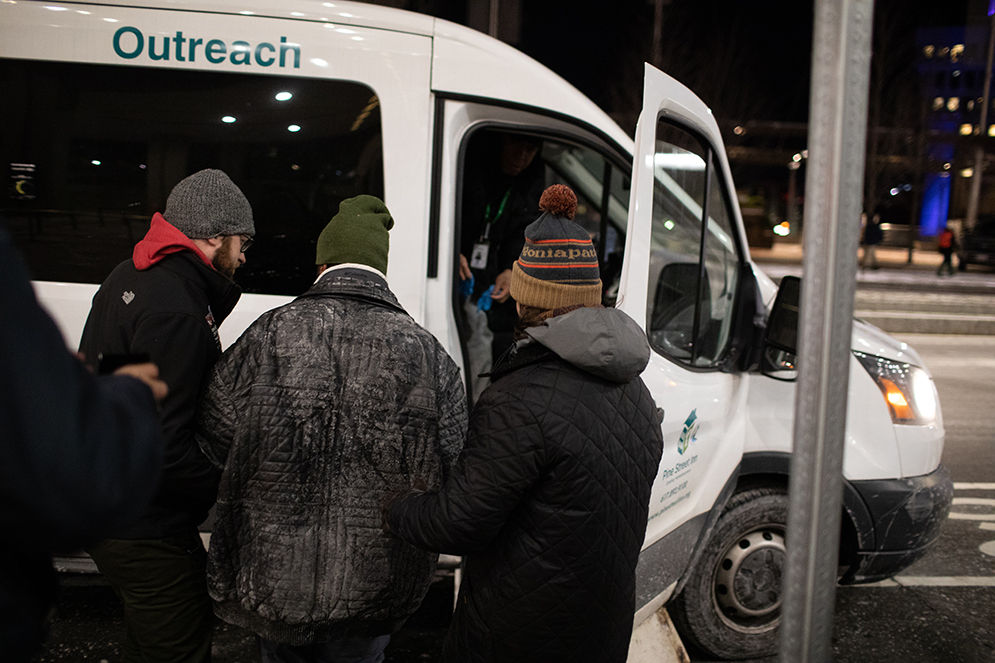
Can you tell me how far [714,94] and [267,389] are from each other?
20.7 m

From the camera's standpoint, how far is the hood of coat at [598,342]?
1.66 m

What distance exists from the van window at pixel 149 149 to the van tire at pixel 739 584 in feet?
6.60

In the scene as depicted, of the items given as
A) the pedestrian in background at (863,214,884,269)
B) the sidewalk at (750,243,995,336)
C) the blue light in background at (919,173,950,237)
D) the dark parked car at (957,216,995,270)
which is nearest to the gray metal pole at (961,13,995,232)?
the dark parked car at (957,216,995,270)

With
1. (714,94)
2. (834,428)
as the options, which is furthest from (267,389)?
(714,94)

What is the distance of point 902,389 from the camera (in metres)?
3.18

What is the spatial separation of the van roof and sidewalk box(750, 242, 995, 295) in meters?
12.2

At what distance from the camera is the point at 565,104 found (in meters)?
2.96

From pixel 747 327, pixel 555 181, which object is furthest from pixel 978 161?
pixel 747 327

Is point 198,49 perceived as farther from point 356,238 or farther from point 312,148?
point 356,238

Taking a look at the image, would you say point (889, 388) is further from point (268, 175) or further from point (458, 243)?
point (268, 175)

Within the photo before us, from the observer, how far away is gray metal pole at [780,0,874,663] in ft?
3.51

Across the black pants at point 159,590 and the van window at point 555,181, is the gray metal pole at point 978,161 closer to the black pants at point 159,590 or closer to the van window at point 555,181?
the van window at point 555,181

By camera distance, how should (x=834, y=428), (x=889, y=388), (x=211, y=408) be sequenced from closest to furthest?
(x=834, y=428), (x=211, y=408), (x=889, y=388)

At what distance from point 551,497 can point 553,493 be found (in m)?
0.01
